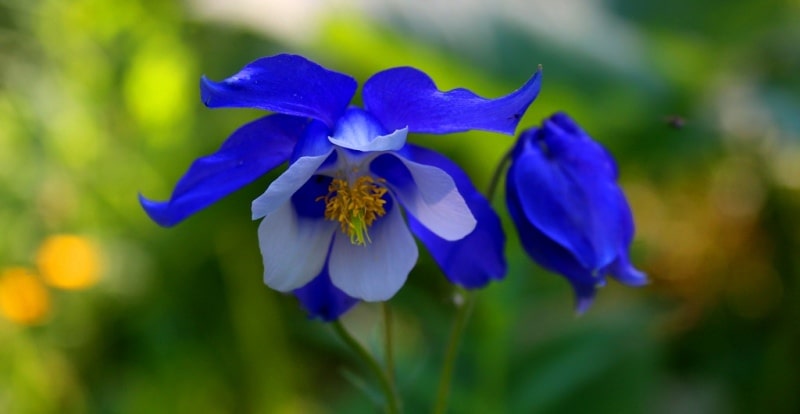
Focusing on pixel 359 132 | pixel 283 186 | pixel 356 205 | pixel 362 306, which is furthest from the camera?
pixel 362 306

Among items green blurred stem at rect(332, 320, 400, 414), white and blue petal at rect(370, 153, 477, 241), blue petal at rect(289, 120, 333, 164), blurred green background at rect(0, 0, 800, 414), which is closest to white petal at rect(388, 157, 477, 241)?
white and blue petal at rect(370, 153, 477, 241)

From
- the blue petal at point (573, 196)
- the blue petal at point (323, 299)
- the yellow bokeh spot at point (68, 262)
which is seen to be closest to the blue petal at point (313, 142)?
the blue petal at point (323, 299)

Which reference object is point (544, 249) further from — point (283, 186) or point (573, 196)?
point (283, 186)

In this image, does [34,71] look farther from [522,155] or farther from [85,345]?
[522,155]

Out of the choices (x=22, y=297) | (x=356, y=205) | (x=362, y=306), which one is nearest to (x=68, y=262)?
(x=22, y=297)

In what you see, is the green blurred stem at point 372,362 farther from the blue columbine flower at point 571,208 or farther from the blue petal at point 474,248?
the blue columbine flower at point 571,208

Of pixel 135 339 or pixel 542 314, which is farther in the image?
pixel 135 339

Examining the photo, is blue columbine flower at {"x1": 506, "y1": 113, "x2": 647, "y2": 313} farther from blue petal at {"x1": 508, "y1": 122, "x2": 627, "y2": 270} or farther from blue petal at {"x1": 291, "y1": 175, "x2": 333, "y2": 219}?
blue petal at {"x1": 291, "y1": 175, "x2": 333, "y2": 219}

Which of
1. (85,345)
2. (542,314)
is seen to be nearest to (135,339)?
(85,345)
